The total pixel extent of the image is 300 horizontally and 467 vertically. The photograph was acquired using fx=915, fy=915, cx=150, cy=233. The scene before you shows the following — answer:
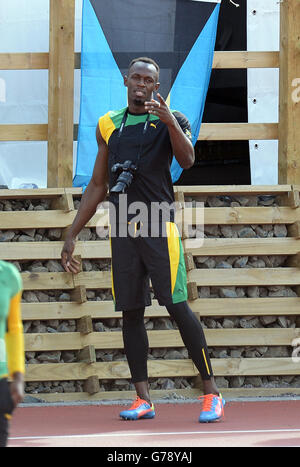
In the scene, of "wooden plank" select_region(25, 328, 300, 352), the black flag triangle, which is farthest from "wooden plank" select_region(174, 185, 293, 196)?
"wooden plank" select_region(25, 328, 300, 352)

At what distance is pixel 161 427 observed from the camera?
4.62m

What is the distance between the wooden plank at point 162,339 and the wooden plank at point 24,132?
1.55 metres

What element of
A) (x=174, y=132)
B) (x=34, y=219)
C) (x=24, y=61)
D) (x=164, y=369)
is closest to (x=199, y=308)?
(x=164, y=369)

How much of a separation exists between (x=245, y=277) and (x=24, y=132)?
6.41 feet

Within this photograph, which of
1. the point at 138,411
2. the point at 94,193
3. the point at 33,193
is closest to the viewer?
the point at 138,411

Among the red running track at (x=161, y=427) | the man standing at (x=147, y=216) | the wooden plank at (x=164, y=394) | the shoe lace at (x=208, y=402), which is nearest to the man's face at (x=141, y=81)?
the man standing at (x=147, y=216)

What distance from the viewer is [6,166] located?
22.4 feet

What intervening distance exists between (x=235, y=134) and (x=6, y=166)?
173cm

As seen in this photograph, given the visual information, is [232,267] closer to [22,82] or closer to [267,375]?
[267,375]

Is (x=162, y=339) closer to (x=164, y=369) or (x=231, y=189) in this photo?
(x=164, y=369)

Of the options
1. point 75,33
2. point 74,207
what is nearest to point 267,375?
point 74,207

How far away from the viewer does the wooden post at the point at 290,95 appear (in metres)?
6.88

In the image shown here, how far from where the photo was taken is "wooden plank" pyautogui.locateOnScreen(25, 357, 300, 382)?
6.04 metres

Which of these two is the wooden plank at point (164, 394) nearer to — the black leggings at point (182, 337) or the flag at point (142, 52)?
the black leggings at point (182, 337)
